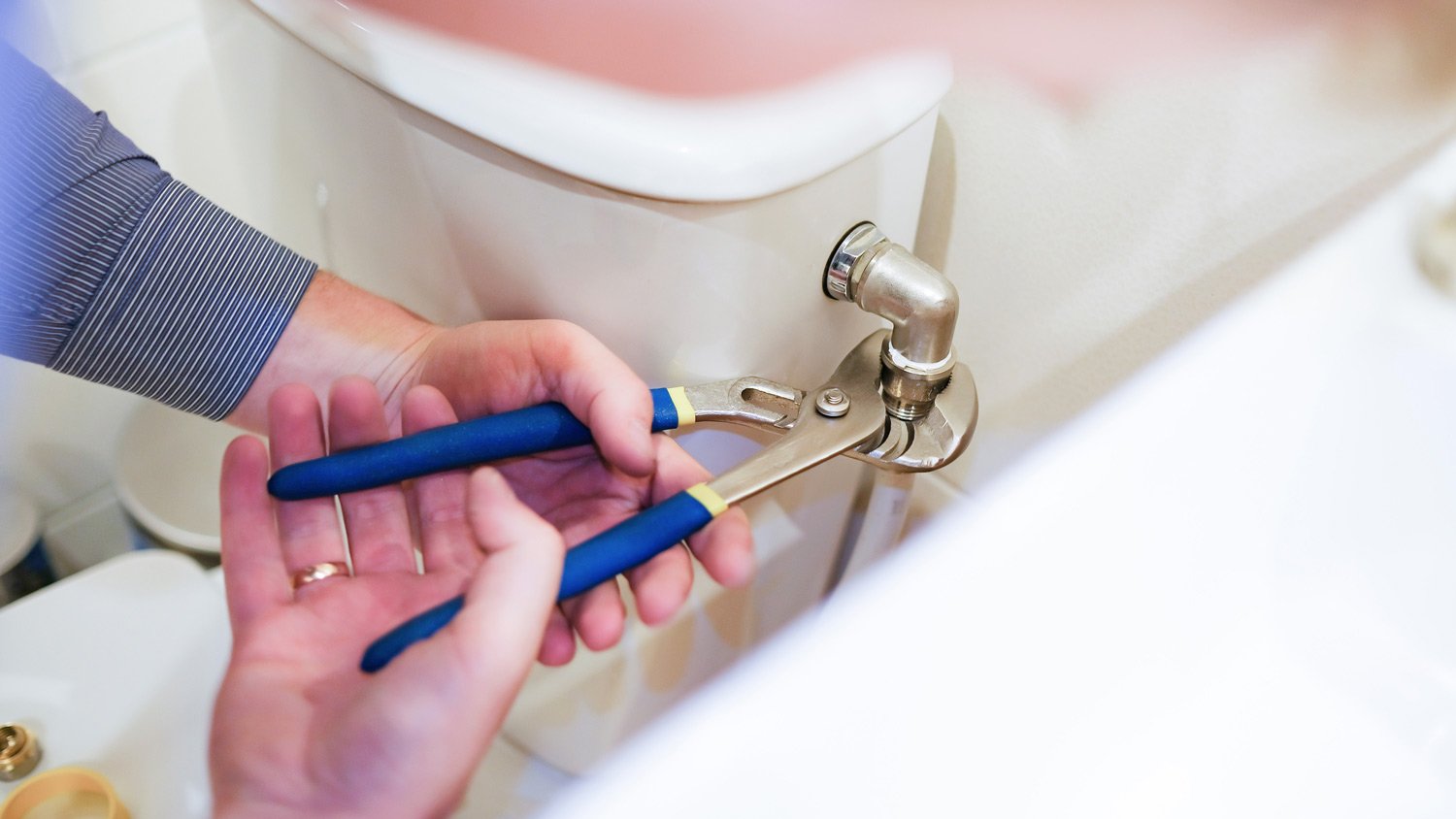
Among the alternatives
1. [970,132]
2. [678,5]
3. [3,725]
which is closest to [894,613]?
[678,5]

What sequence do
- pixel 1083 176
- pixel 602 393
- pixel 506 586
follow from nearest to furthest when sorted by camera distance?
pixel 506 586, pixel 602 393, pixel 1083 176

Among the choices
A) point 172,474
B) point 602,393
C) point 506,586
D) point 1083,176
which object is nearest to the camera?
point 506,586

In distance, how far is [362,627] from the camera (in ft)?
1.09

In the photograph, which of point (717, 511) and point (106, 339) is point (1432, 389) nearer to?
point (717, 511)

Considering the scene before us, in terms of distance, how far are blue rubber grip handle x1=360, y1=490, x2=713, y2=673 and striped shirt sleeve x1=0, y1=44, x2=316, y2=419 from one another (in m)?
0.23

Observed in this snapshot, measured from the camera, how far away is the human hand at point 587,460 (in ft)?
1.15

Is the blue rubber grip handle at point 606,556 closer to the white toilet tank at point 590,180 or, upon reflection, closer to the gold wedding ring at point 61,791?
the white toilet tank at point 590,180

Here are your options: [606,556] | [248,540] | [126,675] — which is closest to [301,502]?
[248,540]

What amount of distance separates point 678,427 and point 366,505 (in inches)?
4.7

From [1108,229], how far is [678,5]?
A: 0.23m

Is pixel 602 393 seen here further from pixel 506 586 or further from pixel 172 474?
pixel 172 474

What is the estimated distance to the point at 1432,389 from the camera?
0.31 metres

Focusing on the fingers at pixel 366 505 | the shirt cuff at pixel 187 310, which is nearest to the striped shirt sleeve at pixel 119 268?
the shirt cuff at pixel 187 310

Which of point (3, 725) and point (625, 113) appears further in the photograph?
point (3, 725)
